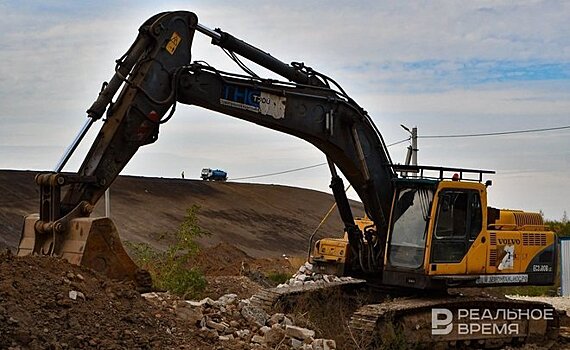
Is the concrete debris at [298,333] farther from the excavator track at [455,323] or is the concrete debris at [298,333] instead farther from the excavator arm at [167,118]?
the excavator arm at [167,118]

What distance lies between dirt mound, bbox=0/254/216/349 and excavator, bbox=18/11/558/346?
0.40 meters

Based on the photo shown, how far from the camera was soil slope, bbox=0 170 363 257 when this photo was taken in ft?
108

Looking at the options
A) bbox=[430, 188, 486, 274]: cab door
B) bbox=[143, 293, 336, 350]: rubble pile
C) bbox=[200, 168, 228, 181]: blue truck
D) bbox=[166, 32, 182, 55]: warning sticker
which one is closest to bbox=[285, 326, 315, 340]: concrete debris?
bbox=[143, 293, 336, 350]: rubble pile

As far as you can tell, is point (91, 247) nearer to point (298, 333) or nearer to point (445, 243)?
point (298, 333)

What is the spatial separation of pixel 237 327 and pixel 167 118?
2.62 m

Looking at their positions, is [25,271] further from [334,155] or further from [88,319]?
[334,155]

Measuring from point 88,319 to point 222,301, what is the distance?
123 inches

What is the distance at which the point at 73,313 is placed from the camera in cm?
840

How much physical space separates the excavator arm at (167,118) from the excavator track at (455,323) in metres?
1.36

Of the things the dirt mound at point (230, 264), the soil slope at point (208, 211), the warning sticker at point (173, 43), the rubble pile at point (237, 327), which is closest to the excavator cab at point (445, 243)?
the rubble pile at point (237, 327)

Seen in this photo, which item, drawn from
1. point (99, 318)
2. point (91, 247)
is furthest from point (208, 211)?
point (99, 318)

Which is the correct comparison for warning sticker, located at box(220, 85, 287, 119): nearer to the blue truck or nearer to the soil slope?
the soil slope

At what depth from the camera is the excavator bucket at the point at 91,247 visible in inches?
360

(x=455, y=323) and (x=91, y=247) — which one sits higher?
(x=91, y=247)
